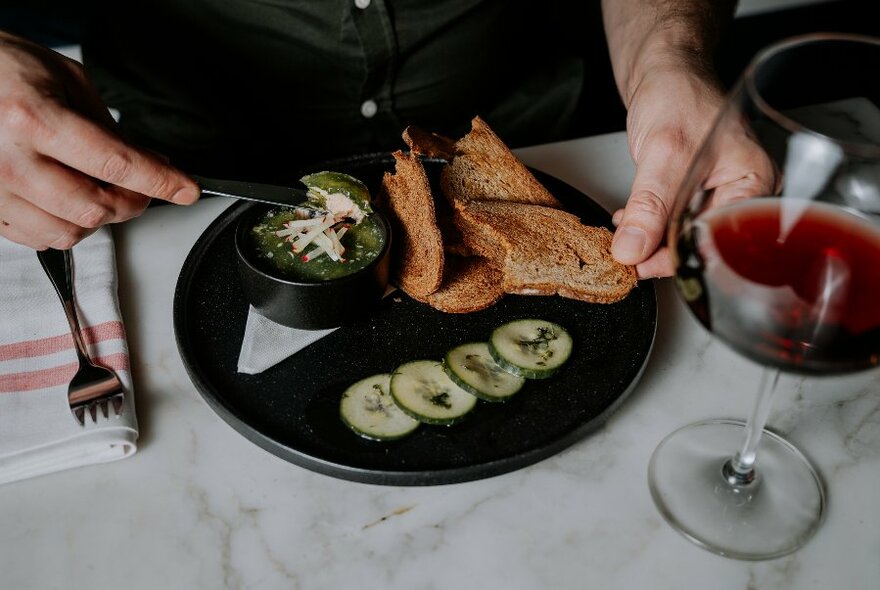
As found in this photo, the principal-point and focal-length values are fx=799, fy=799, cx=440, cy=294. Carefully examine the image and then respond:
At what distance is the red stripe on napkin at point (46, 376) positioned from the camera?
148 cm

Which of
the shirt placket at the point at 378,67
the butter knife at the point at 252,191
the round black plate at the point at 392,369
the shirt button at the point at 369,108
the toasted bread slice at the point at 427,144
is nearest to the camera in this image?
the round black plate at the point at 392,369

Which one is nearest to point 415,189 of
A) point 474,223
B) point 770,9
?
point 474,223

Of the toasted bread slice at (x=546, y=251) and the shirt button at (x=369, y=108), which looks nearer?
the toasted bread slice at (x=546, y=251)

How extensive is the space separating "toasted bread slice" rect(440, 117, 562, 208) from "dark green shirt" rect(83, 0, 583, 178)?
52 cm

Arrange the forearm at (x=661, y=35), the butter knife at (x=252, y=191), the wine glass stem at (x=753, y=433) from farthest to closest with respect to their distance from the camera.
→ the forearm at (x=661, y=35) → the butter knife at (x=252, y=191) → the wine glass stem at (x=753, y=433)

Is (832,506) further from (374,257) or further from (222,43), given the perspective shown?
(222,43)

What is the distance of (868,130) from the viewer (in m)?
2.12

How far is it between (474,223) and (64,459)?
915 mm

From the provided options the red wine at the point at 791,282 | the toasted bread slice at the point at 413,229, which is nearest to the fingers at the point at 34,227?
the toasted bread slice at the point at 413,229

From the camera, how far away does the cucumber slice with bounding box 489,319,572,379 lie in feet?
4.91

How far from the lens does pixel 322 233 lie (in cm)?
164

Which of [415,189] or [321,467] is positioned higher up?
[415,189]

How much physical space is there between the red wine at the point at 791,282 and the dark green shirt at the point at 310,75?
4.59ft

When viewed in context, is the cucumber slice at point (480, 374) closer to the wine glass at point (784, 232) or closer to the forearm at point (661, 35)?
the wine glass at point (784, 232)
